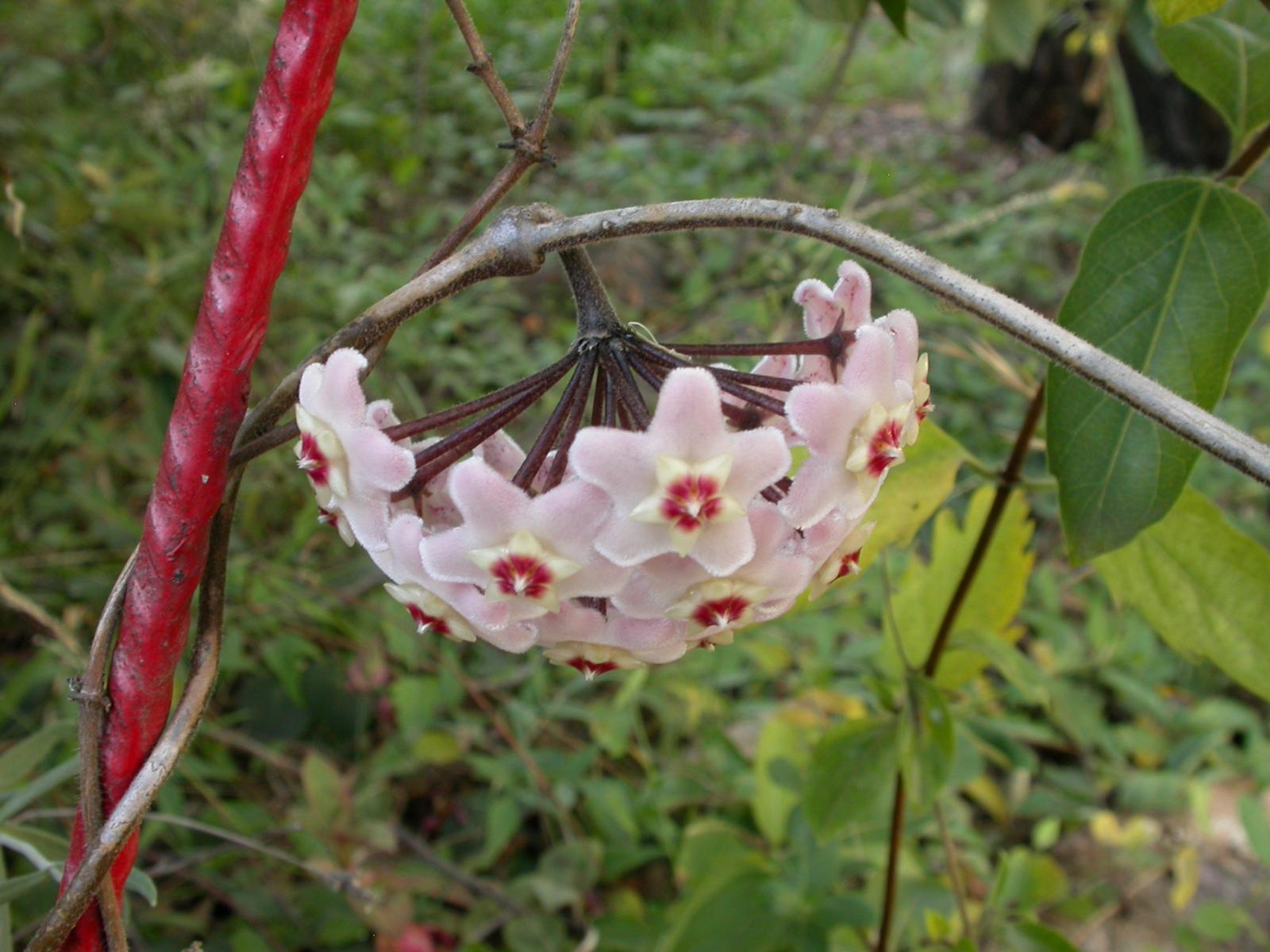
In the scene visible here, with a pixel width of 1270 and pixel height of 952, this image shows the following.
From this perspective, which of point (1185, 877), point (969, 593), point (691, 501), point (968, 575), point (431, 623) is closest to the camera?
point (691, 501)

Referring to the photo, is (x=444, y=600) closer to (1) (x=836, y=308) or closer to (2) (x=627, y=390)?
(2) (x=627, y=390)

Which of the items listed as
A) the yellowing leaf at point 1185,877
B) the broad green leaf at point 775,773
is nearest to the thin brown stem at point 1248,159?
the broad green leaf at point 775,773

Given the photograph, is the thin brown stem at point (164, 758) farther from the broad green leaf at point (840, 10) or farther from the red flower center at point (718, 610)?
the broad green leaf at point (840, 10)

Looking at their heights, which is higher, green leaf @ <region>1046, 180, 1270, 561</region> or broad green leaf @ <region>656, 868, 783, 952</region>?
green leaf @ <region>1046, 180, 1270, 561</region>

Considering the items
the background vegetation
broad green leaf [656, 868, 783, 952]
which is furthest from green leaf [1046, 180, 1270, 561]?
broad green leaf [656, 868, 783, 952]

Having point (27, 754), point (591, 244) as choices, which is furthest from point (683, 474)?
point (27, 754)

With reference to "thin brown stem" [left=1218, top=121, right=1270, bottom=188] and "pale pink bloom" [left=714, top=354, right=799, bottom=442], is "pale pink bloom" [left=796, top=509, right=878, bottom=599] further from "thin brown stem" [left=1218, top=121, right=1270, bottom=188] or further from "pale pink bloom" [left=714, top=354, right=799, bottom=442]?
Result: "thin brown stem" [left=1218, top=121, right=1270, bottom=188]
